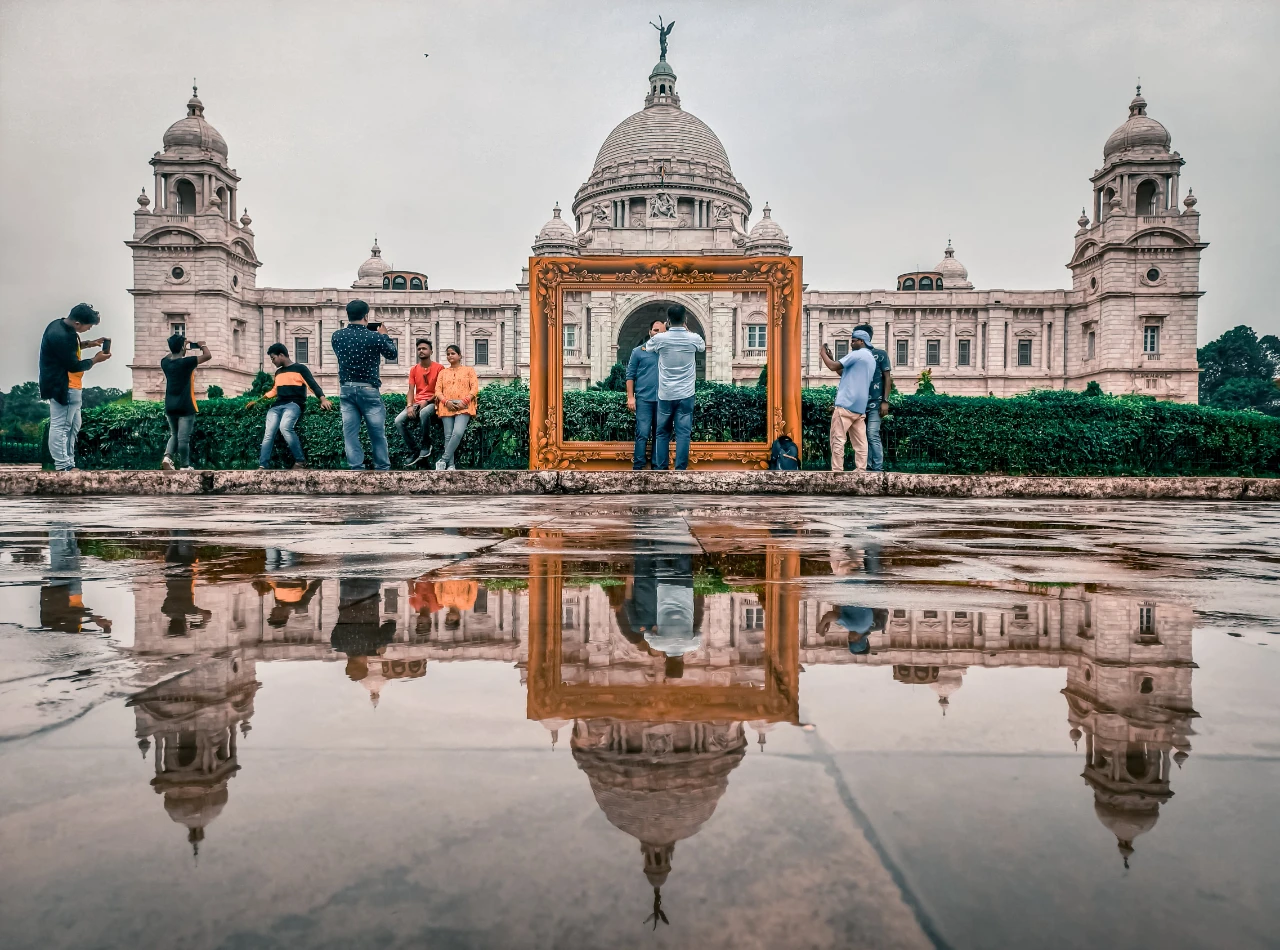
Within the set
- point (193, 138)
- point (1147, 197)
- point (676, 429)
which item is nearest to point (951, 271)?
point (1147, 197)

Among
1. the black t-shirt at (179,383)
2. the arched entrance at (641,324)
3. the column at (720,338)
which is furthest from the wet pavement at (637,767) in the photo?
the arched entrance at (641,324)

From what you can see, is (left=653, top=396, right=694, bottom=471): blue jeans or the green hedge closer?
(left=653, top=396, right=694, bottom=471): blue jeans

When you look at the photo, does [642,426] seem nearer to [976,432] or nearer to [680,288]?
[680,288]

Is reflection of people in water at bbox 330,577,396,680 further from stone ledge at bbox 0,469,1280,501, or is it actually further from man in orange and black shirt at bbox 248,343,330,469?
man in orange and black shirt at bbox 248,343,330,469

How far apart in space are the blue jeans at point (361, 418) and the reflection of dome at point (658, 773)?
6.88 m

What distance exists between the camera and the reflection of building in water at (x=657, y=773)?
76 cm

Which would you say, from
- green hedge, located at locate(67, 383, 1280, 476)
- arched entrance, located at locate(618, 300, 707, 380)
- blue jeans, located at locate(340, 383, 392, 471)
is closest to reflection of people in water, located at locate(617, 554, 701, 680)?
blue jeans, located at locate(340, 383, 392, 471)

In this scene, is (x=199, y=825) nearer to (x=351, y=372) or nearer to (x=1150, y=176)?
(x=351, y=372)

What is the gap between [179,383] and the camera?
319 inches

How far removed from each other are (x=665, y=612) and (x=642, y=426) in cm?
620

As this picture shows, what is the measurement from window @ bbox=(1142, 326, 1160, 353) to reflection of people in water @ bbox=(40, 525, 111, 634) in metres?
50.0

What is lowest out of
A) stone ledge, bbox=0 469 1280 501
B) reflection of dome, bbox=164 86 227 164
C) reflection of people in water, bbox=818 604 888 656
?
reflection of people in water, bbox=818 604 888 656

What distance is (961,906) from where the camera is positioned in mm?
646

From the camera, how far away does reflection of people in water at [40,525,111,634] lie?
1.68 metres
